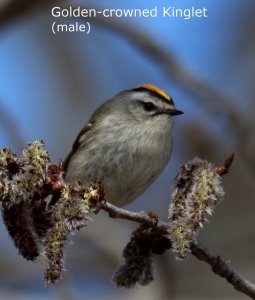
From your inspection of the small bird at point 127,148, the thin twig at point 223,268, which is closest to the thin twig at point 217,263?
the thin twig at point 223,268

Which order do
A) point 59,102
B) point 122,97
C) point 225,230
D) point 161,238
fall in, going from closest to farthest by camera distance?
point 161,238 < point 122,97 < point 225,230 < point 59,102

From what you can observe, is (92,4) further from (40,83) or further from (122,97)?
(40,83)

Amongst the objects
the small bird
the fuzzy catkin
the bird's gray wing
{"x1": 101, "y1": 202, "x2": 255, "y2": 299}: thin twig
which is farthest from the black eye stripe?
the fuzzy catkin

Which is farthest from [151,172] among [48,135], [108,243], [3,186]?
[48,135]

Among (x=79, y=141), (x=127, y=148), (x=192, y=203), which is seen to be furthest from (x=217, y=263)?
(x=79, y=141)

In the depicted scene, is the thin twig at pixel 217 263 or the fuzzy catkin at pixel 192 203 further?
the thin twig at pixel 217 263

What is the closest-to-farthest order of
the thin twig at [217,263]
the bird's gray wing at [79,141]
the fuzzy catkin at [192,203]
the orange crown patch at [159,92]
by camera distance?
1. the fuzzy catkin at [192,203]
2. the thin twig at [217,263]
3. the orange crown patch at [159,92]
4. the bird's gray wing at [79,141]

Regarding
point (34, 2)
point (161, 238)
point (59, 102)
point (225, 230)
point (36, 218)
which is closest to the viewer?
point (36, 218)

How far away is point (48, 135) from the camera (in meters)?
5.77

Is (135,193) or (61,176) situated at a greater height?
(61,176)

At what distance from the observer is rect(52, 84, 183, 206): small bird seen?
11.5ft

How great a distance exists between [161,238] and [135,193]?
1.35 meters

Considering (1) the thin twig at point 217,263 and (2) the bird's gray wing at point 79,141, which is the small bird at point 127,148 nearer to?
(2) the bird's gray wing at point 79,141

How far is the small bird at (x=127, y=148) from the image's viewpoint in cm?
350
